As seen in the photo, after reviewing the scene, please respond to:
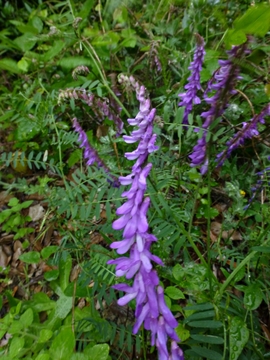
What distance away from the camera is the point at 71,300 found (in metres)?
1.65

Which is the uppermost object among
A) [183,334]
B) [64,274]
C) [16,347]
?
[183,334]

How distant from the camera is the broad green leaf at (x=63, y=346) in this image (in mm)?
1168

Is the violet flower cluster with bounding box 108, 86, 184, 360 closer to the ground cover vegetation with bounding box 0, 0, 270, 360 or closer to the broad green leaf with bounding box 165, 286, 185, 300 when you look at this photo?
the ground cover vegetation with bounding box 0, 0, 270, 360

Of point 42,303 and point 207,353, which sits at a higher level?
point 207,353

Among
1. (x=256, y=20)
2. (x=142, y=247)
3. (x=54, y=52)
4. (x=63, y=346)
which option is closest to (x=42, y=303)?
(x=63, y=346)

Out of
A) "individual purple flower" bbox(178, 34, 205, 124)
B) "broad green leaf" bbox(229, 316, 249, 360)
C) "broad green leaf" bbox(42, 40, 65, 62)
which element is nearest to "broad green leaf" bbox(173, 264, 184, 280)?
"broad green leaf" bbox(229, 316, 249, 360)

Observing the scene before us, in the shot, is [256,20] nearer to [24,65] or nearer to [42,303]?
[42,303]

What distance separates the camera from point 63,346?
1181 mm

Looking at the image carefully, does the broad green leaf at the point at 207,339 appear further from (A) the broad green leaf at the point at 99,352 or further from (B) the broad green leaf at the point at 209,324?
(A) the broad green leaf at the point at 99,352

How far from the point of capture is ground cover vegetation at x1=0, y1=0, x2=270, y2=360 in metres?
0.88

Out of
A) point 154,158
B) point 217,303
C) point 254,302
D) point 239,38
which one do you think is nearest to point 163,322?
point 217,303

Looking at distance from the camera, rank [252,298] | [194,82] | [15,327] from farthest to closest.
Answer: [194,82]
[15,327]
[252,298]

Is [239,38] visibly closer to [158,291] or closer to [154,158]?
[158,291]

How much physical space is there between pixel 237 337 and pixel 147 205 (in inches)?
19.3
